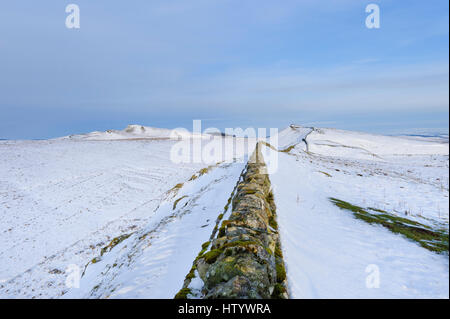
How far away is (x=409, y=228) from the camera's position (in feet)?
19.9

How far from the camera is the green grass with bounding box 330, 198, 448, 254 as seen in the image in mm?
4909

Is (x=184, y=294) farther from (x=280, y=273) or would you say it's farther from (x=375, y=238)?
(x=375, y=238)

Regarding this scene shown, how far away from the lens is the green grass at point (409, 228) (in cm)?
491

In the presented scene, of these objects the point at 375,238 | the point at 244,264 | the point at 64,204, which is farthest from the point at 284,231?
the point at 64,204

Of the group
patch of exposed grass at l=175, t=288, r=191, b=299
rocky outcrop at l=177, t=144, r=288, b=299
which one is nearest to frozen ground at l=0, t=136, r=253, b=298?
patch of exposed grass at l=175, t=288, r=191, b=299

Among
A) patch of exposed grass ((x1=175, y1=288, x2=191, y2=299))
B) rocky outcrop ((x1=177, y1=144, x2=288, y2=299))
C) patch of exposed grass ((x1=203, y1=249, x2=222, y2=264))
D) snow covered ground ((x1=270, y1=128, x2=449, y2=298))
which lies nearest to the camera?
rocky outcrop ((x1=177, y1=144, x2=288, y2=299))

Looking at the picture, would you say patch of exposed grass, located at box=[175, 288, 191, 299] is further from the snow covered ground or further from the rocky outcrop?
the snow covered ground

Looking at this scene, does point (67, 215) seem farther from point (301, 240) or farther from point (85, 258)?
point (301, 240)

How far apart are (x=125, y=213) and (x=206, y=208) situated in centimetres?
1129

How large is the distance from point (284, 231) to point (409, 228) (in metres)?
3.64

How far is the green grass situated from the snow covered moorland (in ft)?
0.13

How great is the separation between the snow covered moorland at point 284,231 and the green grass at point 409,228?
4 centimetres
